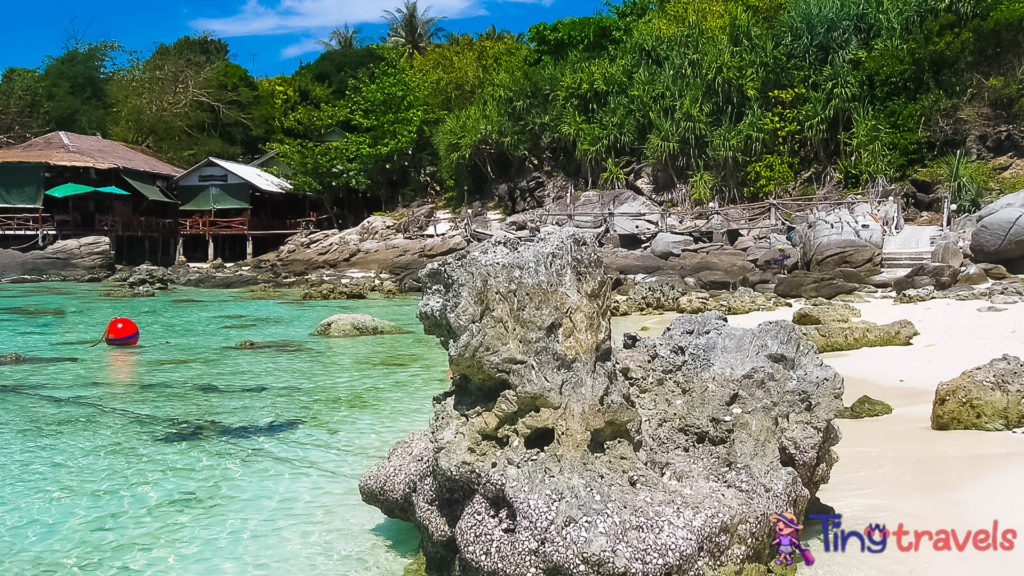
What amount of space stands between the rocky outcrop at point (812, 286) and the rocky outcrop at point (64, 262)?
26337 millimetres

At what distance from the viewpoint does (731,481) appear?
3.28 metres

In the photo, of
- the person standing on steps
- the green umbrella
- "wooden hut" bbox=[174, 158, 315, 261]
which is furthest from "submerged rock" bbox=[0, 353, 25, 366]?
"wooden hut" bbox=[174, 158, 315, 261]

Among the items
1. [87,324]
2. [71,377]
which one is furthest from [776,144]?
[71,377]

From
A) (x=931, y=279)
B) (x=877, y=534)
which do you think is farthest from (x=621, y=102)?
(x=877, y=534)

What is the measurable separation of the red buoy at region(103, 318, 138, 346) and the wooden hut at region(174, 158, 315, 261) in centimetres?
2431

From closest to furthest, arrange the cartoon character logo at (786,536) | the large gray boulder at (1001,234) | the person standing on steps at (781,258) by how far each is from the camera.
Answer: the cartoon character logo at (786,536) < the large gray boulder at (1001,234) < the person standing on steps at (781,258)

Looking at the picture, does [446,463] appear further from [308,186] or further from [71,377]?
[308,186]

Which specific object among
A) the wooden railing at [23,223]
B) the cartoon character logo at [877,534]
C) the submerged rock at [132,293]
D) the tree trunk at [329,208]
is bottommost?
the submerged rock at [132,293]

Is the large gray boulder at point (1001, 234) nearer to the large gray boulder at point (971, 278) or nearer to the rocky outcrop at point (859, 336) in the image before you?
the large gray boulder at point (971, 278)

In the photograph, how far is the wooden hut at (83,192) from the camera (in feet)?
109

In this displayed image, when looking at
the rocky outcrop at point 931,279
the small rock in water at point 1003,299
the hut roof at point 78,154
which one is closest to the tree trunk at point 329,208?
the hut roof at point 78,154

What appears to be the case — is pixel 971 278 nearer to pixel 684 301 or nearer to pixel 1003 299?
pixel 1003 299

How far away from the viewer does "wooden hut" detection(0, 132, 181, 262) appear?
109 feet

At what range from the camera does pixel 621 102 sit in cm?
3145
